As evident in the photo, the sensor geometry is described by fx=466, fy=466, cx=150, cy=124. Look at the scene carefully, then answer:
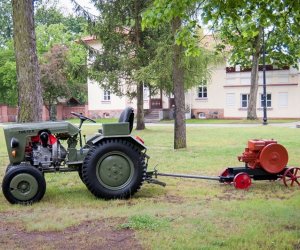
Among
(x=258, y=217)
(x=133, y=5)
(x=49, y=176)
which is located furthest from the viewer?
(x=133, y=5)

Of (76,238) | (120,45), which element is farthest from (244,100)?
(76,238)

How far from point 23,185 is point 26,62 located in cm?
362

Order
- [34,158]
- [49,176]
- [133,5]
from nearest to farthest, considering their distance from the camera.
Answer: [34,158] < [49,176] < [133,5]

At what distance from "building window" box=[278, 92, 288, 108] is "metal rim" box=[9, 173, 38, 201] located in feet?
121

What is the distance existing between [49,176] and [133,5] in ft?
56.4

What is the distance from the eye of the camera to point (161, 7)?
263 inches

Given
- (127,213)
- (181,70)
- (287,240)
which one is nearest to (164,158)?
(181,70)

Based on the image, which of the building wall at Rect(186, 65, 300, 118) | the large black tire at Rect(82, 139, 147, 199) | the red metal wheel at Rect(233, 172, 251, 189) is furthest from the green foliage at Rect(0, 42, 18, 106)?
the red metal wheel at Rect(233, 172, 251, 189)

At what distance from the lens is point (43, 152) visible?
747cm

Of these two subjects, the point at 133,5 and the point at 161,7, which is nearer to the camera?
the point at 161,7

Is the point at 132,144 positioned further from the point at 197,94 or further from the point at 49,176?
the point at 197,94

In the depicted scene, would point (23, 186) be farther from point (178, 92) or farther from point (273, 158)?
point (178, 92)

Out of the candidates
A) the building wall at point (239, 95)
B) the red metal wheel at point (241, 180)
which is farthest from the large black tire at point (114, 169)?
the building wall at point (239, 95)

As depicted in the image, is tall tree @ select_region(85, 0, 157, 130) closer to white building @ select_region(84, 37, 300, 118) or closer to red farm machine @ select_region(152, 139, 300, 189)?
white building @ select_region(84, 37, 300, 118)
